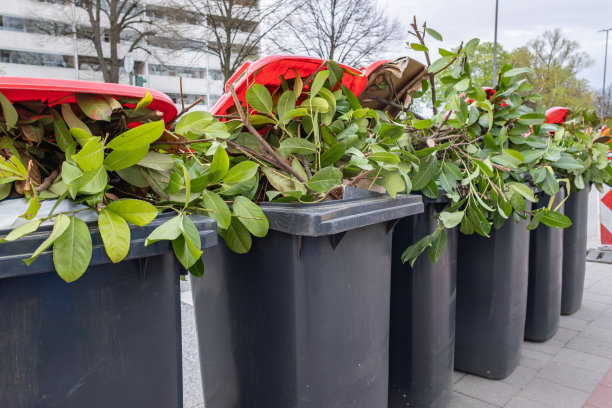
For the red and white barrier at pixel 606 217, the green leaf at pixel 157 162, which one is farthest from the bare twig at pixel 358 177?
the red and white barrier at pixel 606 217

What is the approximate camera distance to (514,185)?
221 centimetres

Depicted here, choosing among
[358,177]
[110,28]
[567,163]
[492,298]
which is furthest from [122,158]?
[110,28]

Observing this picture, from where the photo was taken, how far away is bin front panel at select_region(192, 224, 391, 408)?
5.22 feet

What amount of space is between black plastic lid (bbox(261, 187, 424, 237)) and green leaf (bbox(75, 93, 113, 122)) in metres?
0.59

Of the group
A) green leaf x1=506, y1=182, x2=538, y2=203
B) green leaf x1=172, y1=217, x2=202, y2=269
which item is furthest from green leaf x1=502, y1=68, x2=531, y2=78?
green leaf x1=172, y1=217, x2=202, y2=269

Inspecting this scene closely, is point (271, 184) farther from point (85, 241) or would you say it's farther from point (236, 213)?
point (85, 241)

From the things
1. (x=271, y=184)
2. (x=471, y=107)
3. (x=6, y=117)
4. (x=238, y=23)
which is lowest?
(x=271, y=184)

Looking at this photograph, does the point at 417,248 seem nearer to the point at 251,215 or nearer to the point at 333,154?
the point at 333,154

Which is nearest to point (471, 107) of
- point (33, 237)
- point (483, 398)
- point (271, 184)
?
point (271, 184)

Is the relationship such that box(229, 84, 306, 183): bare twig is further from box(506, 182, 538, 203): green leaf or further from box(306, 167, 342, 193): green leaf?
box(506, 182, 538, 203): green leaf

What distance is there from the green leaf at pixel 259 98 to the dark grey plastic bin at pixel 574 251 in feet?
11.3

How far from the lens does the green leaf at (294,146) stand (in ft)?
5.69

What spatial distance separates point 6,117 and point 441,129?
2.01 metres

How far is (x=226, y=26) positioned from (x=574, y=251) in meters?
17.6
